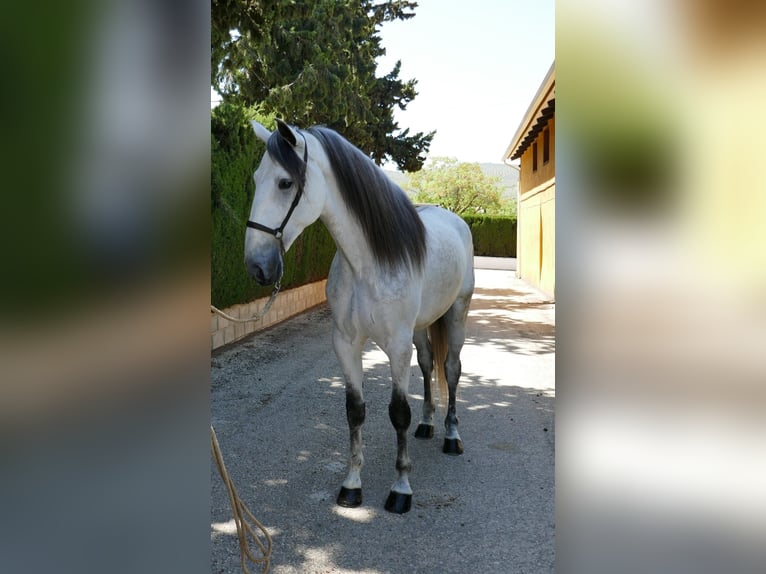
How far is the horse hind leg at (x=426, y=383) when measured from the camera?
4.45 metres

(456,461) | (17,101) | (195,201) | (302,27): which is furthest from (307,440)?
(302,27)

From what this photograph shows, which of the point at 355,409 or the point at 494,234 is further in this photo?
the point at 494,234

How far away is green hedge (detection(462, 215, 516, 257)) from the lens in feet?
102

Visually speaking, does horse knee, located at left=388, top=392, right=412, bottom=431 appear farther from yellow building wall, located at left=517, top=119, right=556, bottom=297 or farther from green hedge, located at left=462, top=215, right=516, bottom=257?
green hedge, located at left=462, top=215, right=516, bottom=257

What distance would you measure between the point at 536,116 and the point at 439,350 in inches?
404

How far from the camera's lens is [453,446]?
13.6 ft

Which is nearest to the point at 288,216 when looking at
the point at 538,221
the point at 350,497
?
the point at 350,497

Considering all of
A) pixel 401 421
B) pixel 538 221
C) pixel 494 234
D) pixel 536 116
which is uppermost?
pixel 536 116

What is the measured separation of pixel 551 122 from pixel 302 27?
19.6ft

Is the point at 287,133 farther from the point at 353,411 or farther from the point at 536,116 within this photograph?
the point at 536,116

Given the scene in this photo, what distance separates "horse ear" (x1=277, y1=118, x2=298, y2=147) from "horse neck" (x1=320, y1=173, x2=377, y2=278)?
29 centimetres

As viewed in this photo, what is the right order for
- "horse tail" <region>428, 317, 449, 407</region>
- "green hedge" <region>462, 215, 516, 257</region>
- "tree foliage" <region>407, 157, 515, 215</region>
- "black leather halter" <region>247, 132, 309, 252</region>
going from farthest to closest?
"tree foliage" <region>407, 157, 515, 215</region>, "green hedge" <region>462, 215, 516, 257</region>, "horse tail" <region>428, 317, 449, 407</region>, "black leather halter" <region>247, 132, 309, 252</region>

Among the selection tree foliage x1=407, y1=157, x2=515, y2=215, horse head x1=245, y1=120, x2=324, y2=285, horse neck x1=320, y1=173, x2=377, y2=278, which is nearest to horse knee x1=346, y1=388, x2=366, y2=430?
horse neck x1=320, y1=173, x2=377, y2=278

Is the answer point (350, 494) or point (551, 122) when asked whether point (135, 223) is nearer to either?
point (350, 494)
